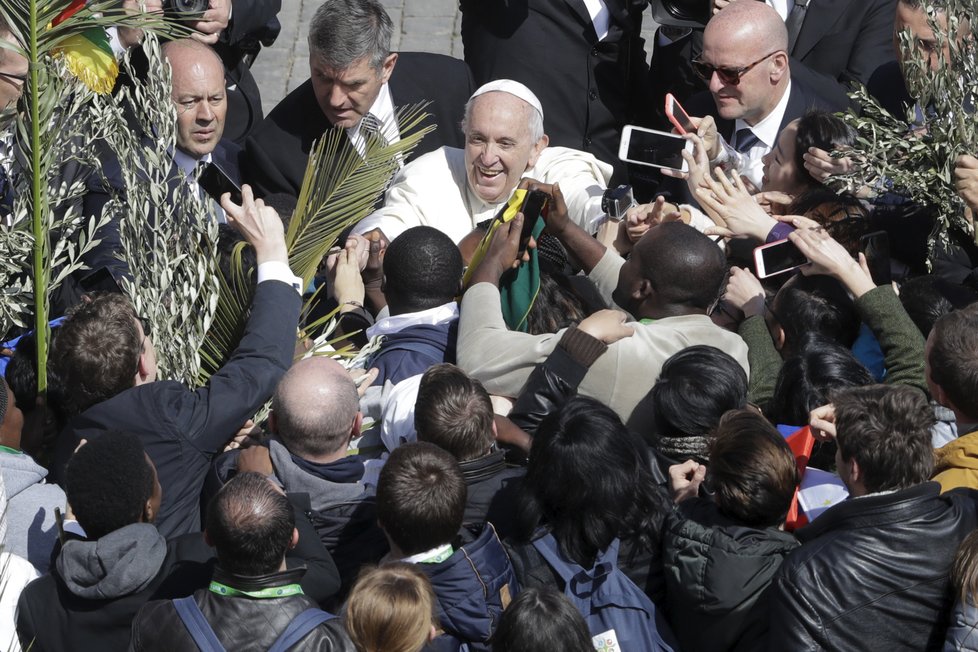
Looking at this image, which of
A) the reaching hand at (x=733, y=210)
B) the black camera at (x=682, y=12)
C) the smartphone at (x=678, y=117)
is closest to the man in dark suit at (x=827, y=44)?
the black camera at (x=682, y=12)

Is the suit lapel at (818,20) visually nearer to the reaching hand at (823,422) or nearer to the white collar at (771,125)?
the white collar at (771,125)

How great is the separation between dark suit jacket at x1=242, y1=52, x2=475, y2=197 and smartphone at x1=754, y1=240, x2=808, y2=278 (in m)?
1.98

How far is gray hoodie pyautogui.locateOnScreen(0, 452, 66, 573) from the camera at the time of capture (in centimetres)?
359

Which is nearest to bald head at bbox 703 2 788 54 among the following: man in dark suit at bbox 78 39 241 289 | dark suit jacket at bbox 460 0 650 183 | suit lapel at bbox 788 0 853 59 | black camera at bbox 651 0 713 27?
black camera at bbox 651 0 713 27

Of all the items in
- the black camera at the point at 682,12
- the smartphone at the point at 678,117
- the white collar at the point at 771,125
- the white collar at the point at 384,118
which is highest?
the black camera at the point at 682,12

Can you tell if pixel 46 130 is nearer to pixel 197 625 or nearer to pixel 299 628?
pixel 197 625

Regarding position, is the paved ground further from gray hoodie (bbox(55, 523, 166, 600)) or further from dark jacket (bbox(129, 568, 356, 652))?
dark jacket (bbox(129, 568, 356, 652))

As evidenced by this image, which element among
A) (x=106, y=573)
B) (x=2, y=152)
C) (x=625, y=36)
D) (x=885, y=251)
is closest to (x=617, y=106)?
(x=625, y=36)

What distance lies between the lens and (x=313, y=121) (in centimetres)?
604

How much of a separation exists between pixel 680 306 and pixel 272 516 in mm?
1720

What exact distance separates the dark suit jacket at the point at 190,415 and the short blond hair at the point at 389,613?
37.5 inches

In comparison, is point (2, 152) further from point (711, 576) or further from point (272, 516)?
point (711, 576)

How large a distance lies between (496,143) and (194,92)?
1342 millimetres

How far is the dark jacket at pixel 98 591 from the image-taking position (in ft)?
10.5
